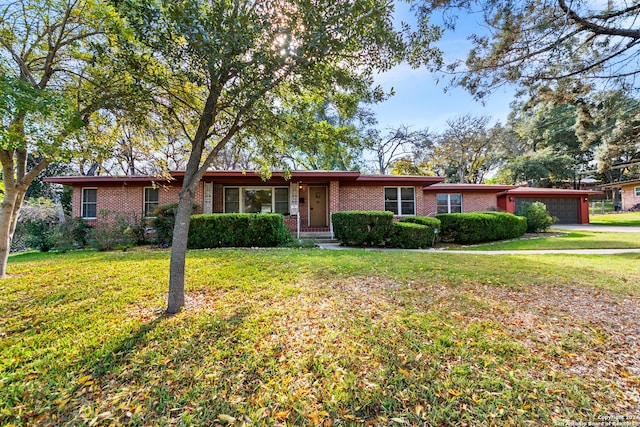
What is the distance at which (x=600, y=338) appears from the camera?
286 cm

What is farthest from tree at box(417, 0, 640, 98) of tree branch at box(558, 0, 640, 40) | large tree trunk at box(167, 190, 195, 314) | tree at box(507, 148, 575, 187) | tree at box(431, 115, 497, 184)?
tree at box(507, 148, 575, 187)

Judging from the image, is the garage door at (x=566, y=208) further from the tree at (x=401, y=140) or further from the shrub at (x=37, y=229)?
the shrub at (x=37, y=229)

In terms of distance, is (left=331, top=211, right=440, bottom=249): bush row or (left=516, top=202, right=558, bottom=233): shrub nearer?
(left=331, top=211, right=440, bottom=249): bush row

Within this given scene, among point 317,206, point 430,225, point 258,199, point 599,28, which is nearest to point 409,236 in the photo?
point 430,225

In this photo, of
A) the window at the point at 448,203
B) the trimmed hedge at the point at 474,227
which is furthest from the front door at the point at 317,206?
the window at the point at 448,203

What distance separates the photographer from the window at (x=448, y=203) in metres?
14.5

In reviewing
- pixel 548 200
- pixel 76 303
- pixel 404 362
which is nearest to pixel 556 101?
pixel 404 362

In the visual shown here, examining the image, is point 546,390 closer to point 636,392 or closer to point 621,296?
point 636,392

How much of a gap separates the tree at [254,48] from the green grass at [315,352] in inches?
40.0

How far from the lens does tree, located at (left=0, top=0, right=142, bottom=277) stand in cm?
388

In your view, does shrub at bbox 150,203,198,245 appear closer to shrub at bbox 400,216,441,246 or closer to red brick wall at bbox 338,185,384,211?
red brick wall at bbox 338,185,384,211

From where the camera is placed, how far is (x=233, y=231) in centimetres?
893

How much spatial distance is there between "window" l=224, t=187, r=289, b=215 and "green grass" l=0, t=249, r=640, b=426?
25.5ft

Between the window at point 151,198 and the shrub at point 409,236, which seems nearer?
the shrub at point 409,236
